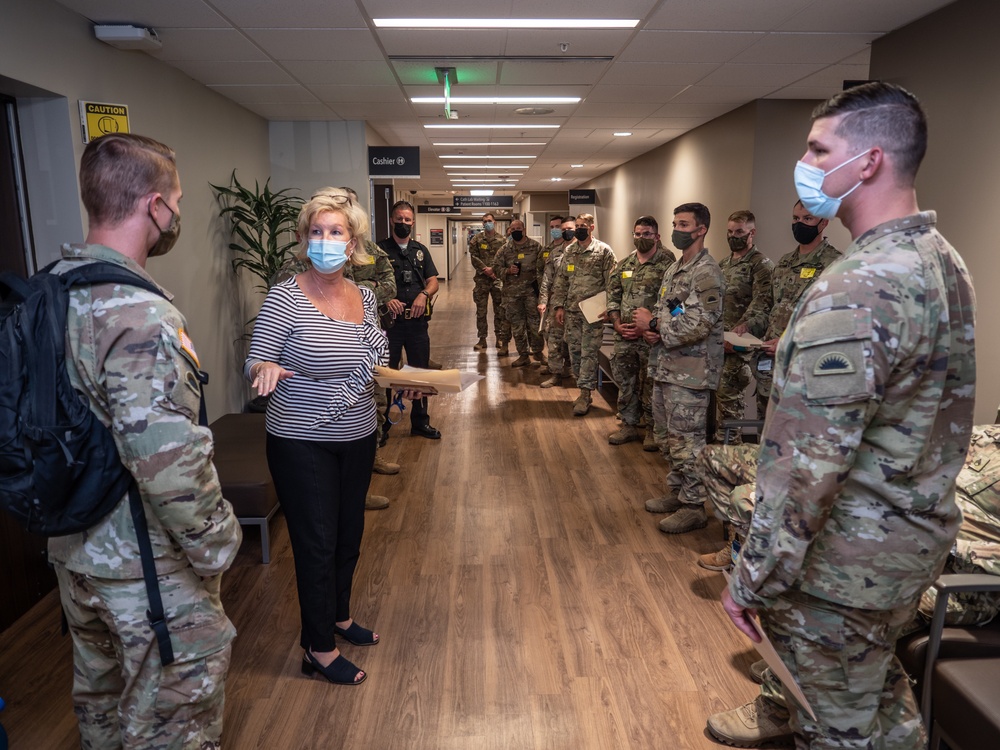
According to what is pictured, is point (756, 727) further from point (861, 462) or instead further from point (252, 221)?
point (252, 221)

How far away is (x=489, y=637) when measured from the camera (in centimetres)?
277

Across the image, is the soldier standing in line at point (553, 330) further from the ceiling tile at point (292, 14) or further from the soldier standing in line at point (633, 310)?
the ceiling tile at point (292, 14)

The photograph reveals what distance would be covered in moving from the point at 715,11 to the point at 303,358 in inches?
109

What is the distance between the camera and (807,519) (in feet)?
4.56

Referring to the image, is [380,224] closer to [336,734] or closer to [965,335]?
[336,734]

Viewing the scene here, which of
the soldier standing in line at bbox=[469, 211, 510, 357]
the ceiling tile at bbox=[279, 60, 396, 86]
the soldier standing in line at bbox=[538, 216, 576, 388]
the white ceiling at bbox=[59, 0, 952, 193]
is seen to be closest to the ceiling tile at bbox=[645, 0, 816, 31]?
the white ceiling at bbox=[59, 0, 952, 193]

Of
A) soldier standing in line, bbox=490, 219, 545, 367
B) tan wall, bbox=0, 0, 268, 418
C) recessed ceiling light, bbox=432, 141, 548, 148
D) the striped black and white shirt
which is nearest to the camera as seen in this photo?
the striped black and white shirt

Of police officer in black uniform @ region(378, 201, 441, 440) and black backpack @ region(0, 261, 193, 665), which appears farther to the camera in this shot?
police officer in black uniform @ region(378, 201, 441, 440)

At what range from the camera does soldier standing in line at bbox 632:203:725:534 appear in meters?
3.61

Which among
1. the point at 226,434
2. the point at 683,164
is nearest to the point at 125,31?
the point at 226,434

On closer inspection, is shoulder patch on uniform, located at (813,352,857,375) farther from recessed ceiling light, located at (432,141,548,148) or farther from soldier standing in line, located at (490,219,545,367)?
recessed ceiling light, located at (432,141,548,148)

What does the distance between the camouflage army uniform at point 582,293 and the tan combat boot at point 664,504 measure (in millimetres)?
2256

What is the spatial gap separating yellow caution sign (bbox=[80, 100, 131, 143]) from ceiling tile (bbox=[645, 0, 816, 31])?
9.26 ft

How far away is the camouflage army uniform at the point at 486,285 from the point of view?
925 centimetres
